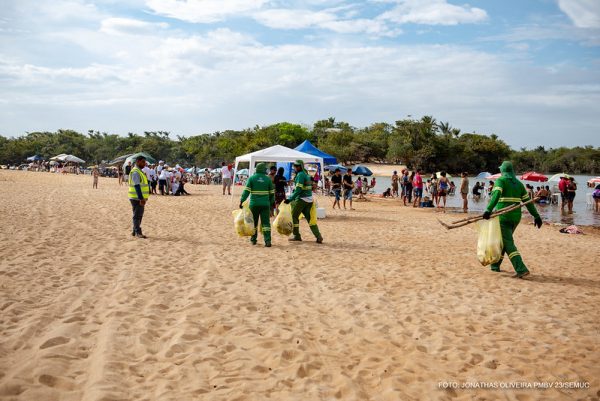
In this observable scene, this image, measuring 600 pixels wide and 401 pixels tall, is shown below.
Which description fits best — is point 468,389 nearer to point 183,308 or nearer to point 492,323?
point 492,323

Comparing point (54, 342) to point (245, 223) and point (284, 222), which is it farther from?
point (284, 222)

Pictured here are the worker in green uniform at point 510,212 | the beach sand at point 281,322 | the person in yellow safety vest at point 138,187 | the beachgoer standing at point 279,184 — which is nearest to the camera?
the beach sand at point 281,322

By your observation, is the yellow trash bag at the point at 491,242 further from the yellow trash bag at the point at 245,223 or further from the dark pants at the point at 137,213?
the dark pants at the point at 137,213

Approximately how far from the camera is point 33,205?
15.7 m

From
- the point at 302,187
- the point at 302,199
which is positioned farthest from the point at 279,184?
the point at 302,187

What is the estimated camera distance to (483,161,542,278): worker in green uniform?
7375 mm

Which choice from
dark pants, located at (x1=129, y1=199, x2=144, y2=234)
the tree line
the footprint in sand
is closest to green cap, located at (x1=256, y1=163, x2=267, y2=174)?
dark pants, located at (x1=129, y1=199, x2=144, y2=234)

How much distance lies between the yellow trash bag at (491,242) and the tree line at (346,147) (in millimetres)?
61983

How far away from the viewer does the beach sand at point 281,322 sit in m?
3.72

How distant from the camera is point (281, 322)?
5.14 m

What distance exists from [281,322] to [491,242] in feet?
13.2

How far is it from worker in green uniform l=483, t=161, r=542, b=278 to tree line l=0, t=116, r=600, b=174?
203 feet

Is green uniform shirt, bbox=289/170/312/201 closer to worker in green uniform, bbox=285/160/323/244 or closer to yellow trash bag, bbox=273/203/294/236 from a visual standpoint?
worker in green uniform, bbox=285/160/323/244

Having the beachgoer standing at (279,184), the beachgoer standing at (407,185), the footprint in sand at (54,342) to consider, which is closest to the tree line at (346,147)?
the beachgoer standing at (407,185)
